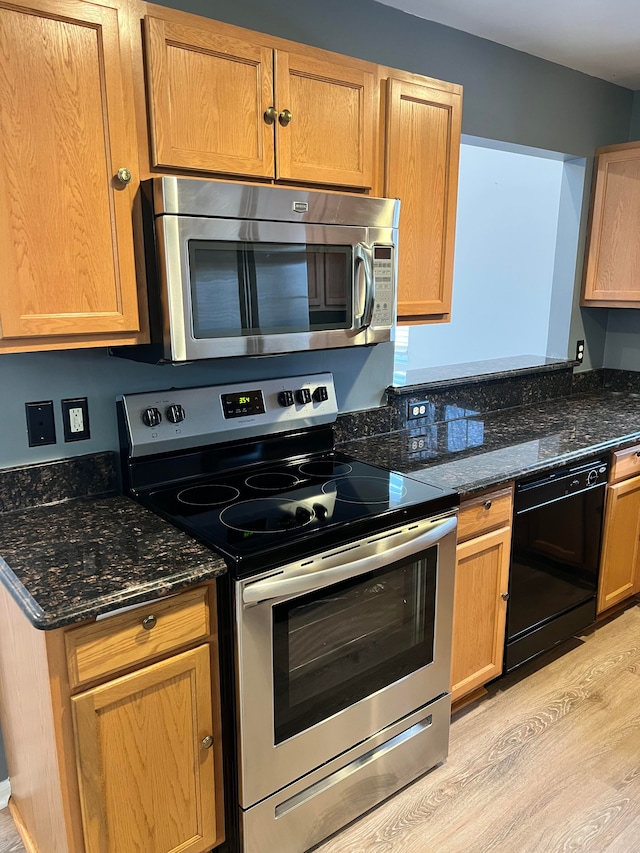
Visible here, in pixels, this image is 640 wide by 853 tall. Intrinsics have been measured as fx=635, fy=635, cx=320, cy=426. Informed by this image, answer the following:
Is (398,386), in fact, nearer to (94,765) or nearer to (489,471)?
(489,471)

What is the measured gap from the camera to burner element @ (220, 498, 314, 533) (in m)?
1.66

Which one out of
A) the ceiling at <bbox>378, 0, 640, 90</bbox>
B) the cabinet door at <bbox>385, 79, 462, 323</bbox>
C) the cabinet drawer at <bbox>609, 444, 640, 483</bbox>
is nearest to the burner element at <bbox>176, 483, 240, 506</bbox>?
the cabinet door at <bbox>385, 79, 462, 323</bbox>

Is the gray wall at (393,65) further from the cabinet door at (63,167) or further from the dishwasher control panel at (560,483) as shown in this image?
the dishwasher control panel at (560,483)

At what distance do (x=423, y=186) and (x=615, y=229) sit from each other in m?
1.60

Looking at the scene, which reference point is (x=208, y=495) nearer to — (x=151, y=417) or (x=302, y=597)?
(x=151, y=417)

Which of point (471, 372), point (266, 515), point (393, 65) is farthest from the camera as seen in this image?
point (471, 372)

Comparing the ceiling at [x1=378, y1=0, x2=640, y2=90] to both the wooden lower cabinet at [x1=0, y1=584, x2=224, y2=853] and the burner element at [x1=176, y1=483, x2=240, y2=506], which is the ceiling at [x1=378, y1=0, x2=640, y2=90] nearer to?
the burner element at [x1=176, y1=483, x2=240, y2=506]

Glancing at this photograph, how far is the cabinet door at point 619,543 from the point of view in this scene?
2.68 metres

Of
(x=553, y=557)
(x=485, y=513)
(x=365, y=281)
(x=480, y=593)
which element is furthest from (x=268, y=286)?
(x=553, y=557)

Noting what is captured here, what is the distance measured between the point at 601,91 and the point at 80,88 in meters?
2.81

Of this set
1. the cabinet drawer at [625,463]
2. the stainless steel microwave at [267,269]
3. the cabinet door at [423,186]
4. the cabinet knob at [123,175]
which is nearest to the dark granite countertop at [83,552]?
the stainless steel microwave at [267,269]

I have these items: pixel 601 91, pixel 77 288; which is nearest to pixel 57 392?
pixel 77 288

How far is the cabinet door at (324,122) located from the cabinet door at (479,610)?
1.25m

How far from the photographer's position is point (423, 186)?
2168mm
